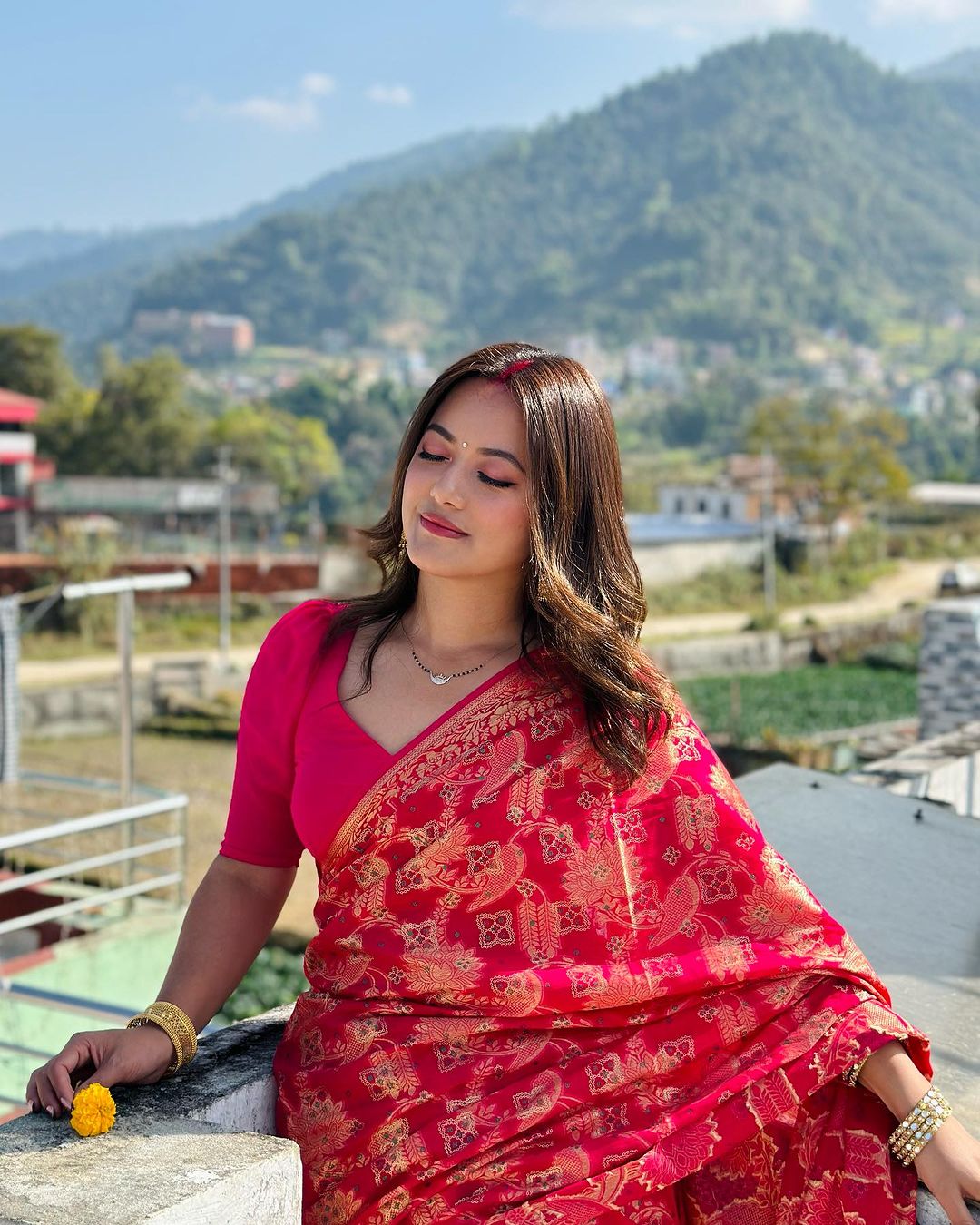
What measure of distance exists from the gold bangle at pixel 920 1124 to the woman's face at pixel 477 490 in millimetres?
647

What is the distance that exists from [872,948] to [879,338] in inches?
3870

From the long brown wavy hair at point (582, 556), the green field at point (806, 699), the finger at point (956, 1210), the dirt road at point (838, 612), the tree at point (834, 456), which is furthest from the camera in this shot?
the tree at point (834, 456)

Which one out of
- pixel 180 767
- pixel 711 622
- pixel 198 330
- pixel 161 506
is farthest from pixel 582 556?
pixel 198 330

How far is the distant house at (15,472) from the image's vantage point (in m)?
27.2

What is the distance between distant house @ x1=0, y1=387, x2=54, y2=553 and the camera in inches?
1070

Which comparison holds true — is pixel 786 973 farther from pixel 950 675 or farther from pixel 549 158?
pixel 549 158

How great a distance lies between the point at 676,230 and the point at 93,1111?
4311 inches

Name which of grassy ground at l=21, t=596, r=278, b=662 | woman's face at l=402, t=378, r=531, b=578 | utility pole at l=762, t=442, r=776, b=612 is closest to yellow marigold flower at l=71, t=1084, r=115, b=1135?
woman's face at l=402, t=378, r=531, b=578

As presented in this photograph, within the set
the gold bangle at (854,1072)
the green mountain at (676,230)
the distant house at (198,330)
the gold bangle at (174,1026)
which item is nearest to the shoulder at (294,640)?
the gold bangle at (174,1026)

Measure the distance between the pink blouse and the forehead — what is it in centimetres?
23

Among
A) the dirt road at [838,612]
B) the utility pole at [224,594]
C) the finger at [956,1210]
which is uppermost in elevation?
the finger at [956,1210]

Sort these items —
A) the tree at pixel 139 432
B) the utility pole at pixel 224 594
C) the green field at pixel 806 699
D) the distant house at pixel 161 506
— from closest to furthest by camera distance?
the green field at pixel 806 699, the utility pole at pixel 224 594, the distant house at pixel 161 506, the tree at pixel 139 432

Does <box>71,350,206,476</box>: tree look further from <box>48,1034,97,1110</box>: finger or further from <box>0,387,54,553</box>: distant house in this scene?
<box>48,1034,97,1110</box>: finger

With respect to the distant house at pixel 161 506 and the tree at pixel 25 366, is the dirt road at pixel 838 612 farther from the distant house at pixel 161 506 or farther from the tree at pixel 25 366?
the tree at pixel 25 366
